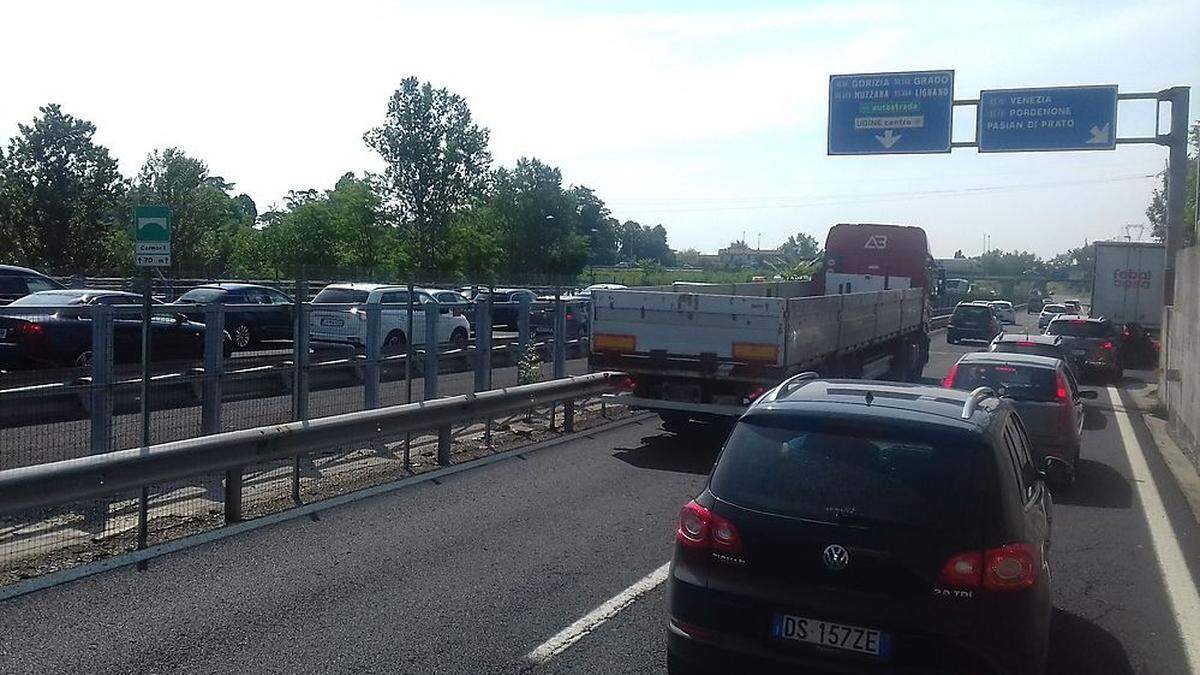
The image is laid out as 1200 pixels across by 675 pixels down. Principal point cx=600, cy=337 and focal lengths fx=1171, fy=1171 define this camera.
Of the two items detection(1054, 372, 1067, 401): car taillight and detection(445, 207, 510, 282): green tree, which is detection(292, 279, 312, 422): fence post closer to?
detection(1054, 372, 1067, 401): car taillight

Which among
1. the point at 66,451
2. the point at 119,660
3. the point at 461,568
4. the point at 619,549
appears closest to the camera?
the point at 119,660

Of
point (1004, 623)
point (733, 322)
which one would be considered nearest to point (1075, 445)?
point (733, 322)

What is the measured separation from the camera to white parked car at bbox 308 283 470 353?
14.9m

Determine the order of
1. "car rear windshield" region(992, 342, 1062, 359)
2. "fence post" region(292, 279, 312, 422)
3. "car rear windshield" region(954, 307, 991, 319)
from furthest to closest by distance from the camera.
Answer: "car rear windshield" region(954, 307, 991, 319)
"car rear windshield" region(992, 342, 1062, 359)
"fence post" region(292, 279, 312, 422)

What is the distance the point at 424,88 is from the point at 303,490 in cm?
6831

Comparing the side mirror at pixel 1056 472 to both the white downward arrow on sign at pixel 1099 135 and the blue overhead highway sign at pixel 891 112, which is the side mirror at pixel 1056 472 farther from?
the blue overhead highway sign at pixel 891 112

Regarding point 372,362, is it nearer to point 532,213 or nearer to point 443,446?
point 443,446

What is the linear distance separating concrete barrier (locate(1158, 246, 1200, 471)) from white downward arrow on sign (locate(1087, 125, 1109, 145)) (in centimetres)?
589

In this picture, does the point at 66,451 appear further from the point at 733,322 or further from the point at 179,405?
the point at 733,322

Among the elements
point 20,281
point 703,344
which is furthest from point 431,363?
point 20,281

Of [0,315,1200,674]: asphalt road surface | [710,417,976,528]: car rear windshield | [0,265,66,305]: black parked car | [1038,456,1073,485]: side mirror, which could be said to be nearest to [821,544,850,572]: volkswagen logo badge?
[710,417,976,528]: car rear windshield

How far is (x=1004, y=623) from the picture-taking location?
15.6 feet

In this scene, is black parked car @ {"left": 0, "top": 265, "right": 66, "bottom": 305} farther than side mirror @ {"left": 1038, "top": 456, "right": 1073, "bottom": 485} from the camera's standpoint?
Yes

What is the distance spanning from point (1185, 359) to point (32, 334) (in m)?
15.5
